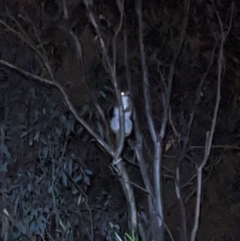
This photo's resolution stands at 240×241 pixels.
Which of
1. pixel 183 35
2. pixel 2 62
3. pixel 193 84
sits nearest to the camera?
pixel 2 62

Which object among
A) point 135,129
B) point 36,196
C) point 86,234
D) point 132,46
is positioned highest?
point 132,46

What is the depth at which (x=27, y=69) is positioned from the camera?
2.46 meters

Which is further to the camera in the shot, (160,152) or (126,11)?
(126,11)

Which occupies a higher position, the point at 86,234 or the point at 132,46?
the point at 132,46

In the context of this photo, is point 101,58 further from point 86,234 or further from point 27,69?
point 86,234

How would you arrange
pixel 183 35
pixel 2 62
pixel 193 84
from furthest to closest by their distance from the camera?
pixel 193 84 → pixel 183 35 → pixel 2 62

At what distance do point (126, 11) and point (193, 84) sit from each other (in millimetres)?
471

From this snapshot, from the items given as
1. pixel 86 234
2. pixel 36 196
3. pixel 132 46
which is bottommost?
pixel 86 234

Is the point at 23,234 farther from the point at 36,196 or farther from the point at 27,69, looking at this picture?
the point at 27,69

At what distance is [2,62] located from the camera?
2338 mm

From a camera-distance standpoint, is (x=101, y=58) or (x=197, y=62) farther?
(x=197, y=62)

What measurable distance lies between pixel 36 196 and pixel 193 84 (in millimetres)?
909

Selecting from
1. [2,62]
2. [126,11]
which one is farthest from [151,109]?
[2,62]

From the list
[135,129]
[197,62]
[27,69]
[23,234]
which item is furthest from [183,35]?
[23,234]
